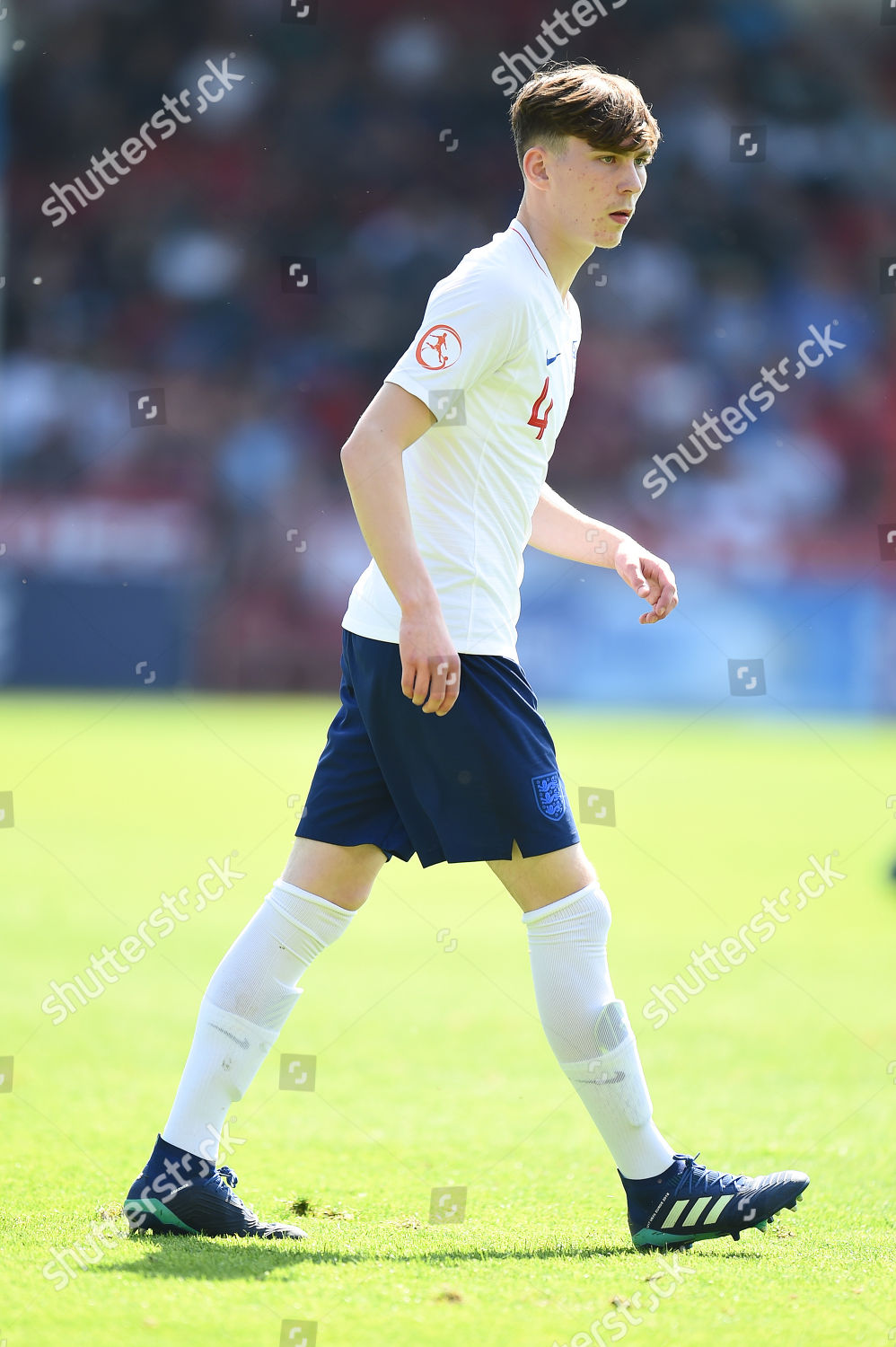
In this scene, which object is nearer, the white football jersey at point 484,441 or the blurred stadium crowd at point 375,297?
the white football jersey at point 484,441

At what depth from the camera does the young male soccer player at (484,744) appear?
245cm

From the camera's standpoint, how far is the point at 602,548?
9.48ft

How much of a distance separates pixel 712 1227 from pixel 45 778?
890 cm

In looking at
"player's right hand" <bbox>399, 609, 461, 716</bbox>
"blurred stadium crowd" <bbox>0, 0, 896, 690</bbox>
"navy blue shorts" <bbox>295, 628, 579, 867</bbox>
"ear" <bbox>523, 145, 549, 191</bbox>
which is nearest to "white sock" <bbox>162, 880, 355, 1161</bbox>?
"navy blue shorts" <bbox>295, 628, 579, 867</bbox>

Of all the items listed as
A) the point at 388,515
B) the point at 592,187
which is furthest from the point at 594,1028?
the point at 592,187

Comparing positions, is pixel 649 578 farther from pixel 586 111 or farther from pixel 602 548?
pixel 586 111

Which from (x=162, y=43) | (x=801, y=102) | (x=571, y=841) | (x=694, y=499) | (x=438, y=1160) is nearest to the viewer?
(x=571, y=841)

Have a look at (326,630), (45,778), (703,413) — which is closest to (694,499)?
(703,413)

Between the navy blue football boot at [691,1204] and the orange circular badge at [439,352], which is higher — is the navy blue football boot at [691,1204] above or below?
below

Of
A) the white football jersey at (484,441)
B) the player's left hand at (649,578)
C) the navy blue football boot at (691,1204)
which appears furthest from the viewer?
the player's left hand at (649,578)

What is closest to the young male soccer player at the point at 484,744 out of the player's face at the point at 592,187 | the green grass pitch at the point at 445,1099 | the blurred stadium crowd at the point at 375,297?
the player's face at the point at 592,187

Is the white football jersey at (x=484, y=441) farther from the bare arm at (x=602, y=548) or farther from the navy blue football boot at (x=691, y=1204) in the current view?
the navy blue football boot at (x=691, y=1204)

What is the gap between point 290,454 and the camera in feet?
65.3

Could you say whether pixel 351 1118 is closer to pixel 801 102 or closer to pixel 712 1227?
pixel 712 1227
